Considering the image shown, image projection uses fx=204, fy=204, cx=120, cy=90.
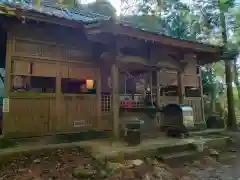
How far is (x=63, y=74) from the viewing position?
24.1ft

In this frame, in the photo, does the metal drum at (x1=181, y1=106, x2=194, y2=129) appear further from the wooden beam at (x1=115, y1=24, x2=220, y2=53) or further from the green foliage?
the green foliage

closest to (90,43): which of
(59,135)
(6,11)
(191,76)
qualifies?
(6,11)

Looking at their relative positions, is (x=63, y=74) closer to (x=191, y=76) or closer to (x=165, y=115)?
(x=165, y=115)

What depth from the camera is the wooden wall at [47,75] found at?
647 centimetres

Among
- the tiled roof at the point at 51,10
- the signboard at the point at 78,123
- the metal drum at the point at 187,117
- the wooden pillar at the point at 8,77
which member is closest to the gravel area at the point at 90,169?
the wooden pillar at the point at 8,77

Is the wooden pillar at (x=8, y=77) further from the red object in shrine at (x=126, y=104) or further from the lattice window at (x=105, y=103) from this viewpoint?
the red object in shrine at (x=126, y=104)

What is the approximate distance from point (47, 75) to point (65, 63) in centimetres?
79

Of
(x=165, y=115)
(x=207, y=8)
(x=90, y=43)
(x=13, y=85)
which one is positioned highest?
(x=207, y=8)

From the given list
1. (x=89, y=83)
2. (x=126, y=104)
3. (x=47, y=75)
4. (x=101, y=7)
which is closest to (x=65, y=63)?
(x=47, y=75)

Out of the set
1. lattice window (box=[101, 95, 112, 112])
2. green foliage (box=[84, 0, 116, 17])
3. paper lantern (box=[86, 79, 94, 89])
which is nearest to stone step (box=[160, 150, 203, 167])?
lattice window (box=[101, 95, 112, 112])

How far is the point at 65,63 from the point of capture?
741 cm

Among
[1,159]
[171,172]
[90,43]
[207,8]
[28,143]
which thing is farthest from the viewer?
[207,8]

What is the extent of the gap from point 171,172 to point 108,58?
4042 mm

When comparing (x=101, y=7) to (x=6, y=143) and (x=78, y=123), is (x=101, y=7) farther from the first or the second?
(x=6, y=143)
